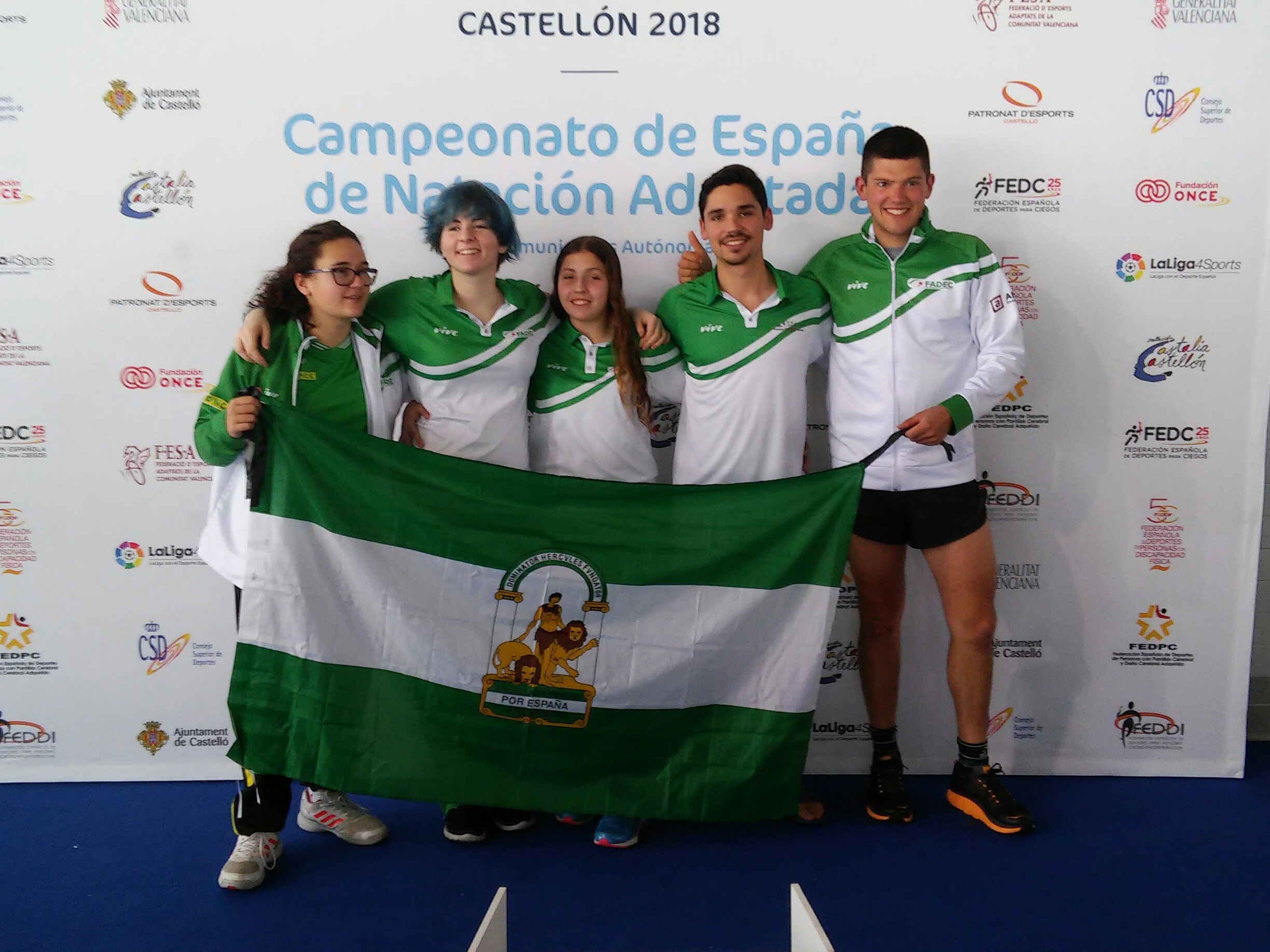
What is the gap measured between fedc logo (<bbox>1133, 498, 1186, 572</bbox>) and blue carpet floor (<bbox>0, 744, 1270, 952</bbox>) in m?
0.76

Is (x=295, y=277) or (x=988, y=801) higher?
(x=295, y=277)

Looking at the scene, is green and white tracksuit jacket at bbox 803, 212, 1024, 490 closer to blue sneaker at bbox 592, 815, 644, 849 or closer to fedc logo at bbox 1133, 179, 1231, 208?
fedc logo at bbox 1133, 179, 1231, 208

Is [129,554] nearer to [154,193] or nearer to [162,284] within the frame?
[162,284]

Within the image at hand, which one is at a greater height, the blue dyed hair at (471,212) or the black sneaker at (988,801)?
the blue dyed hair at (471,212)

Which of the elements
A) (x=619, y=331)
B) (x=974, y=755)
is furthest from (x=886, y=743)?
(x=619, y=331)

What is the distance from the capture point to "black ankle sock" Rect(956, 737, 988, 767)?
2.90 meters

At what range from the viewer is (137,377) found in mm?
3088

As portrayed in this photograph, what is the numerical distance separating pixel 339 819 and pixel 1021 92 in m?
2.97

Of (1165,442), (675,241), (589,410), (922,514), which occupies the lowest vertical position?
(922,514)

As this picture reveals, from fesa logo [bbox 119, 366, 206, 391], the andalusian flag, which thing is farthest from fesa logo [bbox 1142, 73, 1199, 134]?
fesa logo [bbox 119, 366, 206, 391]

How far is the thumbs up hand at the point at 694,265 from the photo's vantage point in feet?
9.53

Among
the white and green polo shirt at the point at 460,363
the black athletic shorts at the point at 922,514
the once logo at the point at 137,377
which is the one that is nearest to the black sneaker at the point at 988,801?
the black athletic shorts at the point at 922,514

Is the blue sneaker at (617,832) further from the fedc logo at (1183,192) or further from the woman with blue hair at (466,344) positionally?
the fedc logo at (1183,192)

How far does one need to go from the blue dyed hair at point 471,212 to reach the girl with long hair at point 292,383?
215mm
